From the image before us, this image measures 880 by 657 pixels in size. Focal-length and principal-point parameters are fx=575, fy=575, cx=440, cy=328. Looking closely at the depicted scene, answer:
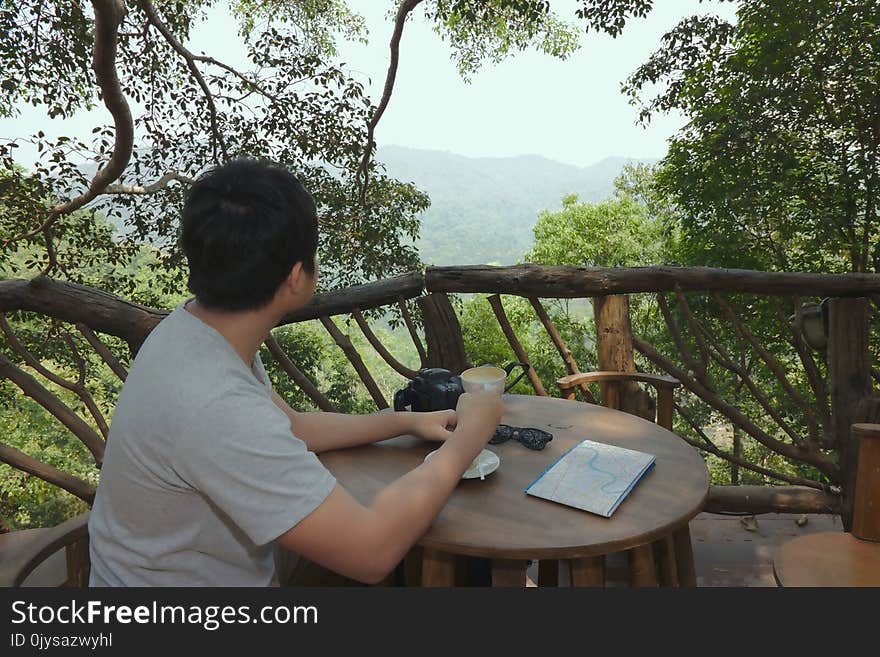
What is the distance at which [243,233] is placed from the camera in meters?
0.76

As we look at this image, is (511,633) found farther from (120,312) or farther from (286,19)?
(286,19)

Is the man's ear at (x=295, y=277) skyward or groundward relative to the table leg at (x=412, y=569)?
skyward

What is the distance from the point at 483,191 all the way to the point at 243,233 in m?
60.6

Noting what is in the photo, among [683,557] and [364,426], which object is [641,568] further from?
[364,426]

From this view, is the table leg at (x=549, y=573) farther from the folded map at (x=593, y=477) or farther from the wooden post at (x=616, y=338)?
the wooden post at (x=616, y=338)

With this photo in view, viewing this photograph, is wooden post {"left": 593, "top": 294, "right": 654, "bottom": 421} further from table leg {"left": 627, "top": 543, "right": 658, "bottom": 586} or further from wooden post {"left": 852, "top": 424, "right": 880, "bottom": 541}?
table leg {"left": 627, "top": 543, "right": 658, "bottom": 586}

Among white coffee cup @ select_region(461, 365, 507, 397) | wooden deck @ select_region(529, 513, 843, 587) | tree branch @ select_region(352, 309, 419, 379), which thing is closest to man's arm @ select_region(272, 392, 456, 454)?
white coffee cup @ select_region(461, 365, 507, 397)

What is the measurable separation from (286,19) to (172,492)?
7.13 metres

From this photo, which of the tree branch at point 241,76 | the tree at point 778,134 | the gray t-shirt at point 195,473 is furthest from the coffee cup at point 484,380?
the tree branch at point 241,76

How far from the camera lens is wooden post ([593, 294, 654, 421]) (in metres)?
2.16

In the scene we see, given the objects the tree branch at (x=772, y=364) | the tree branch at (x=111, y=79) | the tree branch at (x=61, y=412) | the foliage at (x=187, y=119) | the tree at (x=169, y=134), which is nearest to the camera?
the tree branch at (x=61, y=412)

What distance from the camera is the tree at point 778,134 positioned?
13.9 ft

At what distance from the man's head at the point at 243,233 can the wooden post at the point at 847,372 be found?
6.96ft

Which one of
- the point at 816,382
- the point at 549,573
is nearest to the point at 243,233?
the point at 549,573
